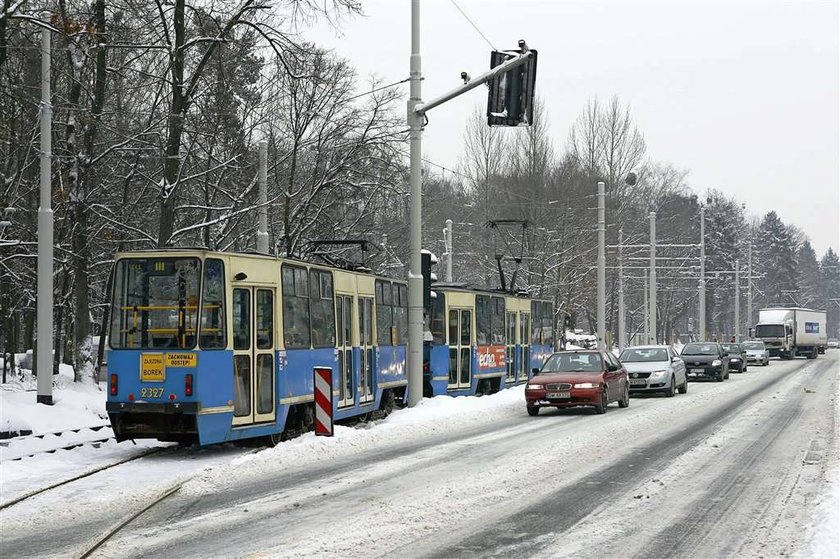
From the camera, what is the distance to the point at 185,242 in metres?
38.7

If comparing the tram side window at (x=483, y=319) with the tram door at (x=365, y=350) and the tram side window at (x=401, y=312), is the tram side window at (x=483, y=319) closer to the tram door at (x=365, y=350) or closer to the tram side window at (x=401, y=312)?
the tram side window at (x=401, y=312)

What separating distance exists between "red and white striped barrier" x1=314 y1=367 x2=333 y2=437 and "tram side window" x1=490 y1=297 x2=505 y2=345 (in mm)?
14936

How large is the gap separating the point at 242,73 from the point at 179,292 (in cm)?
1884

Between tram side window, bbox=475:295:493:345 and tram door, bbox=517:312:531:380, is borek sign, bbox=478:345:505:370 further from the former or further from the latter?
tram door, bbox=517:312:531:380

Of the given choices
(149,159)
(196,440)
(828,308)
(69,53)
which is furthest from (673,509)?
(828,308)

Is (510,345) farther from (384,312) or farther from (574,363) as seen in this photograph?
(384,312)

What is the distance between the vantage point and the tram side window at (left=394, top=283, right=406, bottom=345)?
24984mm

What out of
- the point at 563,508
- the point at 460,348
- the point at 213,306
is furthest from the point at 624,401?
the point at 563,508

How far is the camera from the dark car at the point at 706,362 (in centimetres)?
4281

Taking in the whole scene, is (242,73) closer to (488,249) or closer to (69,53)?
(69,53)

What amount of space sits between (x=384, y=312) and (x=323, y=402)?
625cm

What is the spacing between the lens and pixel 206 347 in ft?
52.1

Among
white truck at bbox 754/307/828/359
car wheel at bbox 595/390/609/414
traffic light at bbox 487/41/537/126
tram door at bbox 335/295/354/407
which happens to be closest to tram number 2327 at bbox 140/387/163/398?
tram door at bbox 335/295/354/407

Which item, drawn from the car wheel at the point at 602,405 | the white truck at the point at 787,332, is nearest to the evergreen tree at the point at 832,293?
the white truck at the point at 787,332
